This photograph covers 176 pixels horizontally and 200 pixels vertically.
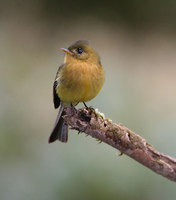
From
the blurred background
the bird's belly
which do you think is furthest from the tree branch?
the blurred background

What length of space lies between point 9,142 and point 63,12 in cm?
318

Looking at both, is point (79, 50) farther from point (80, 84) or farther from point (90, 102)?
point (90, 102)

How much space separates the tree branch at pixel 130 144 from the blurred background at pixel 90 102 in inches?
38.8

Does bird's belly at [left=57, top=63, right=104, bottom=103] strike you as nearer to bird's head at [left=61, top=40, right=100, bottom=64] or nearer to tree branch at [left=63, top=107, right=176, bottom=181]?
bird's head at [left=61, top=40, right=100, bottom=64]

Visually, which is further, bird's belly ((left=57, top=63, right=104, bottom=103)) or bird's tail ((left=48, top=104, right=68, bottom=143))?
bird's tail ((left=48, top=104, right=68, bottom=143))

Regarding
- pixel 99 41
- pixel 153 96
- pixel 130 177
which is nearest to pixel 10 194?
pixel 130 177

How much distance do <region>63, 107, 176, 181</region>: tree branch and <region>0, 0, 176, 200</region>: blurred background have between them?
3.24ft

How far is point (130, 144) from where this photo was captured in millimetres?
3143

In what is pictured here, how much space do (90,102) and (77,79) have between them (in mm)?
907

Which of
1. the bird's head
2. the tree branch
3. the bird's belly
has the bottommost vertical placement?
the tree branch

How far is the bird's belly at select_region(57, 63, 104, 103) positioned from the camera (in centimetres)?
386

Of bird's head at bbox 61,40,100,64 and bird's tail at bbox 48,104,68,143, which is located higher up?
bird's head at bbox 61,40,100,64

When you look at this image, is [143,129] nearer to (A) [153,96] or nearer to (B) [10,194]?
(A) [153,96]

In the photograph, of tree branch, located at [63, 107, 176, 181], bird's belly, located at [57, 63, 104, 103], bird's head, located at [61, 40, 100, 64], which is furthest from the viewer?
bird's head, located at [61, 40, 100, 64]
